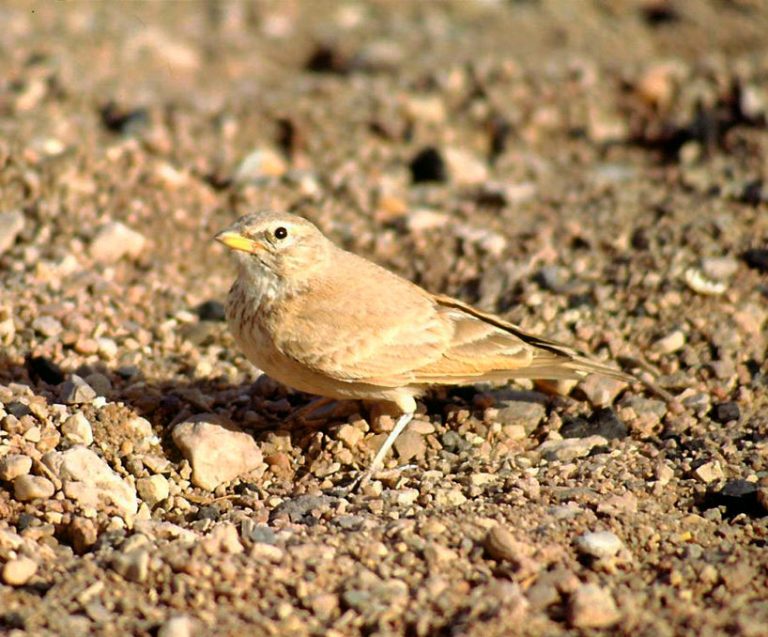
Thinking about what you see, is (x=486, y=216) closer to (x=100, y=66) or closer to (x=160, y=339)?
(x=160, y=339)

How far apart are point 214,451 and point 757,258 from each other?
4419 millimetres

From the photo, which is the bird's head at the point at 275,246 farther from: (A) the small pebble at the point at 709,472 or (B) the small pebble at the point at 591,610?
(B) the small pebble at the point at 591,610

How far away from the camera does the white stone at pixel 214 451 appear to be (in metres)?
6.34

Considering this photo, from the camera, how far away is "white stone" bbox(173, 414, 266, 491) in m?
6.34

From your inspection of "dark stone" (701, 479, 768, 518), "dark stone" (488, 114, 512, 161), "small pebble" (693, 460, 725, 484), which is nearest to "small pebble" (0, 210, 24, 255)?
"dark stone" (488, 114, 512, 161)

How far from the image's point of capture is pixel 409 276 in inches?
340

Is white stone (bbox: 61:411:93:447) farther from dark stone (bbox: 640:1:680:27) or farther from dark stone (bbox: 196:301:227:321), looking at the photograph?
dark stone (bbox: 640:1:680:27)

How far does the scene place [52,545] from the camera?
5.51 meters

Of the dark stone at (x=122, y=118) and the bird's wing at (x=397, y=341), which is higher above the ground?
the dark stone at (x=122, y=118)

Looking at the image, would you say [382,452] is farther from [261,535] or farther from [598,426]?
[598,426]

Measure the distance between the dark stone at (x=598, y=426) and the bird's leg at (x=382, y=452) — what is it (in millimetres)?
1054

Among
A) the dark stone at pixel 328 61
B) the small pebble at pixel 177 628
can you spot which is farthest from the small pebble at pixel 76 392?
the dark stone at pixel 328 61

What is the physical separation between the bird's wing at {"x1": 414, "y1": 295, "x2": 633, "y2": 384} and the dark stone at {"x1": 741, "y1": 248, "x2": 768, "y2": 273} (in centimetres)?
200

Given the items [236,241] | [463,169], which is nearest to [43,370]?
[236,241]
